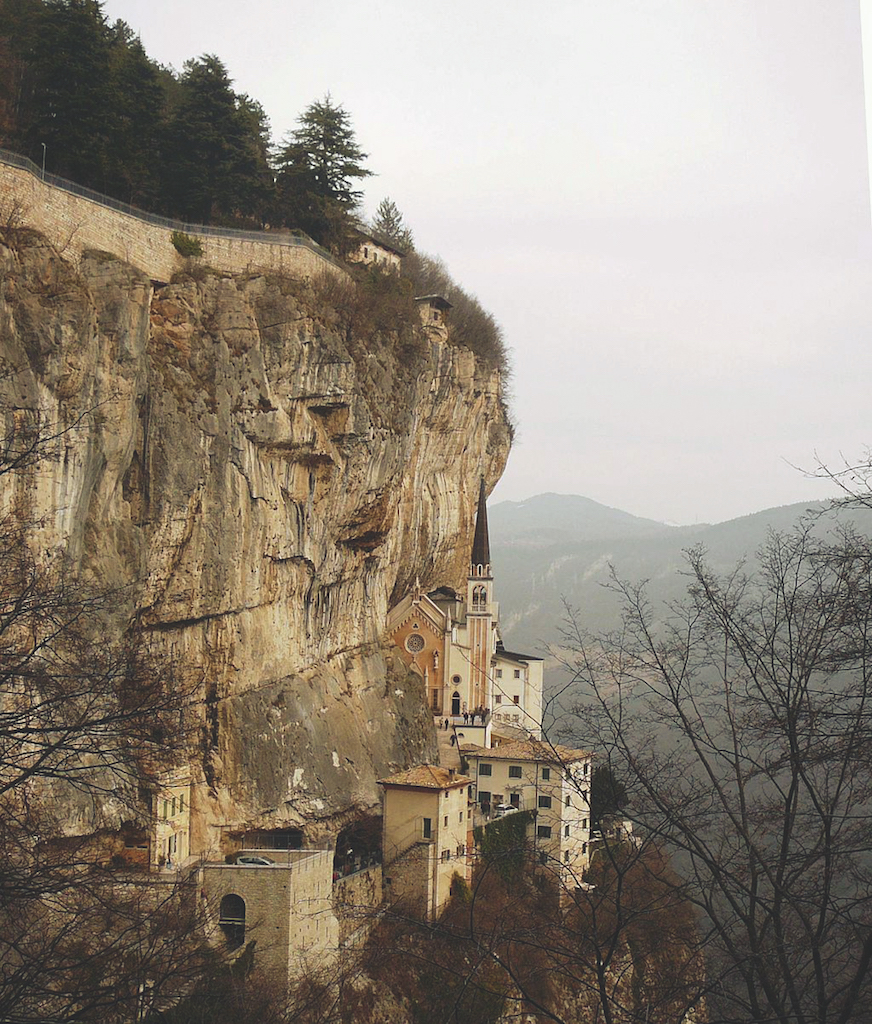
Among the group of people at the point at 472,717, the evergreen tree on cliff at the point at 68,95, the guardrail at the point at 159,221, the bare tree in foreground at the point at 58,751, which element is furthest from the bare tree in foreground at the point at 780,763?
the group of people at the point at 472,717

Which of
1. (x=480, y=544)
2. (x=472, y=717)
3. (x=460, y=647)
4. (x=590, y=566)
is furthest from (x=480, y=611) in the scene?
(x=590, y=566)

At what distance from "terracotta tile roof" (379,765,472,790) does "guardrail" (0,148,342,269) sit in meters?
13.8

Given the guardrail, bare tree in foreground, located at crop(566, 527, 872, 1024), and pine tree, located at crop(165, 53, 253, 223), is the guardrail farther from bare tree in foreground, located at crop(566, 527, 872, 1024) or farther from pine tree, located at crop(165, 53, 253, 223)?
bare tree in foreground, located at crop(566, 527, 872, 1024)

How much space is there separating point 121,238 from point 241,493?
614cm

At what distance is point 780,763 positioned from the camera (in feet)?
28.6

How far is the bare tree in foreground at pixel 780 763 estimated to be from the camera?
26.7 feet

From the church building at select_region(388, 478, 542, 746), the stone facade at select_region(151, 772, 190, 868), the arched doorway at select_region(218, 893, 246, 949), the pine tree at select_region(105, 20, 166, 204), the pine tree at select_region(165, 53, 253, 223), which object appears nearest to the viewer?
the arched doorway at select_region(218, 893, 246, 949)

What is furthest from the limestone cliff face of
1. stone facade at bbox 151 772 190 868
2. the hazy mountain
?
the hazy mountain

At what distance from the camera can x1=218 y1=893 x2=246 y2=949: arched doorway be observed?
77.2ft

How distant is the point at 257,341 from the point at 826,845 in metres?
23.2

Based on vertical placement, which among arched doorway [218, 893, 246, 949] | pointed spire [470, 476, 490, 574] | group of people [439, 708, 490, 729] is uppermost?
pointed spire [470, 476, 490, 574]

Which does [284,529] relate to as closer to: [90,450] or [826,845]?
[90,450]

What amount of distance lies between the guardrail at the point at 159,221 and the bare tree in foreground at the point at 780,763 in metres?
17.9

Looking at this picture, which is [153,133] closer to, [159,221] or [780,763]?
[159,221]
